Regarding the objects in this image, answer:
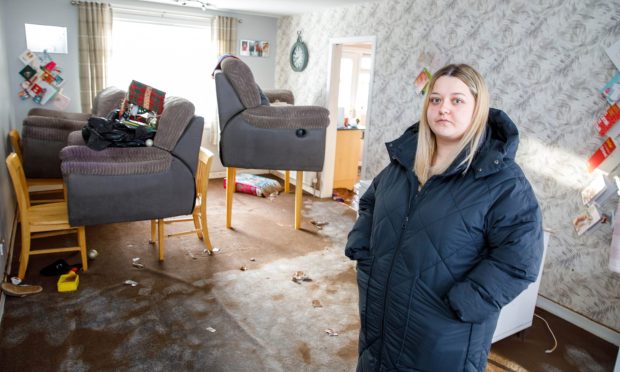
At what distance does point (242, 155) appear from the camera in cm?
400

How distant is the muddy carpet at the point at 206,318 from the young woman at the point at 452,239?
3.93 feet

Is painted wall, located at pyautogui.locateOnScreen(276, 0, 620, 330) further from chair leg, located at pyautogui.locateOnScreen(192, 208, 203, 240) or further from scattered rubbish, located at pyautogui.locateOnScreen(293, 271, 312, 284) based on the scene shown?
chair leg, located at pyautogui.locateOnScreen(192, 208, 203, 240)

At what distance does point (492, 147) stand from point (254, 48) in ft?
18.0

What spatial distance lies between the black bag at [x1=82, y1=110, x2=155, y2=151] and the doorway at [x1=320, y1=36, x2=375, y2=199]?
8.29 feet

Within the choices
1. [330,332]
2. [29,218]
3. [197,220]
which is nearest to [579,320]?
[330,332]

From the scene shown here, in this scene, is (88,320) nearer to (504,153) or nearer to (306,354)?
(306,354)

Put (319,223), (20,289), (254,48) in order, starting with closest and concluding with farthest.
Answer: (20,289) < (319,223) < (254,48)

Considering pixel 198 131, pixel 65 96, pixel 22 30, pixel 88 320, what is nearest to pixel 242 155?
pixel 198 131

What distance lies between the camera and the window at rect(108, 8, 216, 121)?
5.49 m

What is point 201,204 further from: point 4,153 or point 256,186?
point 256,186

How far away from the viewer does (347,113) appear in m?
7.65

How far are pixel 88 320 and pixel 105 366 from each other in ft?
1.71

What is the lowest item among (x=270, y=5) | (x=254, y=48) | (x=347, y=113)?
(x=347, y=113)

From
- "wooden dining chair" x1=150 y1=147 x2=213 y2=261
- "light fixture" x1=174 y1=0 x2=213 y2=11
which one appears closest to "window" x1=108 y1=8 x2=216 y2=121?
"light fixture" x1=174 y1=0 x2=213 y2=11
